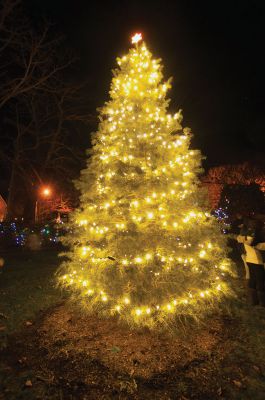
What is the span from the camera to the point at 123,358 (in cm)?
472

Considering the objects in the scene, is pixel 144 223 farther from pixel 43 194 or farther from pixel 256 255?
pixel 43 194

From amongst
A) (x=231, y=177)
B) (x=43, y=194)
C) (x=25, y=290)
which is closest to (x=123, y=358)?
(x=25, y=290)

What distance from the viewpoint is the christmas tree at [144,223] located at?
5664 millimetres

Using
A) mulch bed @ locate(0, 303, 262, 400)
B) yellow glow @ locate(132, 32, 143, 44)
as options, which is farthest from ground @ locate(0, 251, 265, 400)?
yellow glow @ locate(132, 32, 143, 44)

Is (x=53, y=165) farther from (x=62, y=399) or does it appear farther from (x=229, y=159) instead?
(x=62, y=399)

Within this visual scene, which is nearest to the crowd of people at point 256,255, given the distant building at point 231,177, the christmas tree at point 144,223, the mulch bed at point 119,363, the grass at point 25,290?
the christmas tree at point 144,223

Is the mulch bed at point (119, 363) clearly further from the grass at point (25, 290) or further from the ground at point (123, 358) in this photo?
the grass at point (25, 290)

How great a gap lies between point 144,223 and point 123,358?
A: 7.50 ft

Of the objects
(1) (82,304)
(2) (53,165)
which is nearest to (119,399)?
(1) (82,304)

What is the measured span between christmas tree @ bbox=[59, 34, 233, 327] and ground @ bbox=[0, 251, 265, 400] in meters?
0.42

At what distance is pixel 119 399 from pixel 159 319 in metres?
1.73

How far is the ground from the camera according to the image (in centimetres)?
395

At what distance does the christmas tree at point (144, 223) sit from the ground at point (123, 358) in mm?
416

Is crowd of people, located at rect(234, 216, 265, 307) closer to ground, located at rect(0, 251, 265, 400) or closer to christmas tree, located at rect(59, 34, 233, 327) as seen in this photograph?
ground, located at rect(0, 251, 265, 400)
